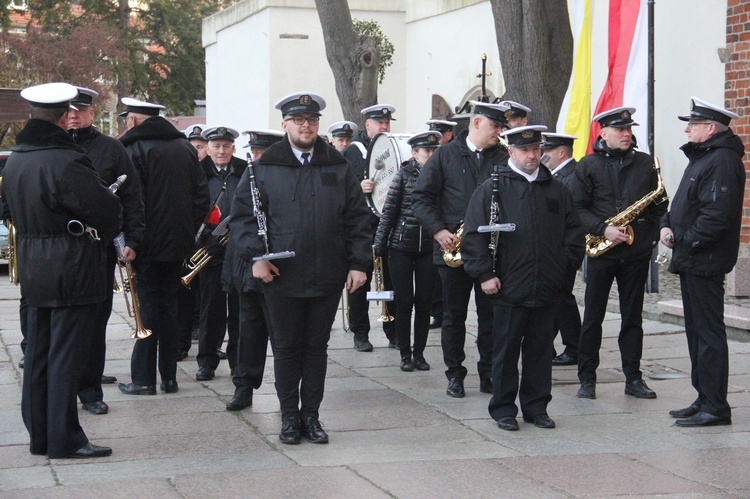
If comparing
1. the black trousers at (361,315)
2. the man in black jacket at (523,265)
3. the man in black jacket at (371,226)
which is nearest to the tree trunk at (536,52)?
the man in black jacket at (371,226)

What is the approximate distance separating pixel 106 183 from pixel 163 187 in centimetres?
72

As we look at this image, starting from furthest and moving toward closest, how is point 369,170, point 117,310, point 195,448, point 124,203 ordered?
point 117,310 < point 369,170 < point 124,203 < point 195,448

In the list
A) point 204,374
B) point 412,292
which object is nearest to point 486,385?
point 412,292

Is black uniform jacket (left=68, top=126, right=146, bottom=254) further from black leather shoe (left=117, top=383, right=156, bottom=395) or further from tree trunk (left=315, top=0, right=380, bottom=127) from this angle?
tree trunk (left=315, top=0, right=380, bottom=127)

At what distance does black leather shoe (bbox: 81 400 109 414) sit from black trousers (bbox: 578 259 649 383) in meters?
3.40

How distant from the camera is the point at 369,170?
1070cm

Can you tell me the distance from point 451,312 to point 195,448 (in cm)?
241

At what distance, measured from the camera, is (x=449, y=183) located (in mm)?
8266

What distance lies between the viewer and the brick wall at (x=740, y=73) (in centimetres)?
1289

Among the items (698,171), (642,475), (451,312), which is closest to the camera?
(642,475)

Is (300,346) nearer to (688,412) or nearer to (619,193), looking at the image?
(688,412)

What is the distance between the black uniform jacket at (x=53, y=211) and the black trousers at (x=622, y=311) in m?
3.62

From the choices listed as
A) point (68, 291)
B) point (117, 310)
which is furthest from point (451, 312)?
point (117, 310)

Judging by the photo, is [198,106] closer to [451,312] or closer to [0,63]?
[0,63]
